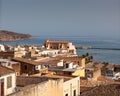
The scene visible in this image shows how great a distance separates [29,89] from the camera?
42.5ft

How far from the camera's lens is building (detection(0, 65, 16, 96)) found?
13914 millimetres

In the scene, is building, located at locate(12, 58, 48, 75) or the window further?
building, located at locate(12, 58, 48, 75)

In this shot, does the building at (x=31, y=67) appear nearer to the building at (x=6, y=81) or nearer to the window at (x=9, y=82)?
the building at (x=6, y=81)

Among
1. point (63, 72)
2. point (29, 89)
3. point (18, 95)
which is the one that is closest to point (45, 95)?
point (29, 89)

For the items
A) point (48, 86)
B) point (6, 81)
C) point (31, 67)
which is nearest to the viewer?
point (6, 81)

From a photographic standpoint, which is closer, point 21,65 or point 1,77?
point 1,77

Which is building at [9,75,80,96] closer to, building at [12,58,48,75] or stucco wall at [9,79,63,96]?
stucco wall at [9,79,63,96]

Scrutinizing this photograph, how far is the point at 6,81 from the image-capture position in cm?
1434

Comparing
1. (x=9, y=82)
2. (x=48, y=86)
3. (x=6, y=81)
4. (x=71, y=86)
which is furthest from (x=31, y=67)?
(x=6, y=81)

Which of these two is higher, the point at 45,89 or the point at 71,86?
the point at 45,89

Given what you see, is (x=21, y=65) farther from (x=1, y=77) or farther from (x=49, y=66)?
(x=1, y=77)

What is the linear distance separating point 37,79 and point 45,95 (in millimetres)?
2543

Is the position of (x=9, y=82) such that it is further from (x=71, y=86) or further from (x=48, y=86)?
(x=71, y=86)

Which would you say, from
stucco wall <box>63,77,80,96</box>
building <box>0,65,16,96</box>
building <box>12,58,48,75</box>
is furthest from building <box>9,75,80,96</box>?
building <box>12,58,48,75</box>
